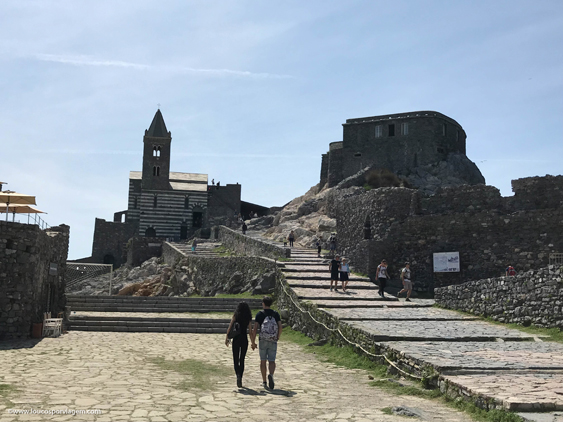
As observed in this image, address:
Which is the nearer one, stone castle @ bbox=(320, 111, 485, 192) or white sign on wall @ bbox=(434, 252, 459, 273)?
white sign on wall @ bbox=(434, 252, 459, 273)

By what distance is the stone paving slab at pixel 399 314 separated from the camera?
1539 centimetres

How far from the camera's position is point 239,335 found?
9.46m

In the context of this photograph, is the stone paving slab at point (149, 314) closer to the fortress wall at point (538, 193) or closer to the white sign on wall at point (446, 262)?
the white sign on wall at point (446, 262)

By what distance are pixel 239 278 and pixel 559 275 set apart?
14643 mm

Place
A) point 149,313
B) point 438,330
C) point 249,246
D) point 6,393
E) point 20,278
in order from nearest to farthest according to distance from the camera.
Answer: point 6,393, point 438,330, point 20,278, point 149,313, point 249,246

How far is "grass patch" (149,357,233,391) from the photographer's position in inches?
364


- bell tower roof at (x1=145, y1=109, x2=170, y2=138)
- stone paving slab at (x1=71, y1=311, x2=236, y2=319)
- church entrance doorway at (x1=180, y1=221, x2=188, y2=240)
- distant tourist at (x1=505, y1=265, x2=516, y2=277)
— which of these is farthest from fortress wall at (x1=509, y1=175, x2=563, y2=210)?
bell tower roof at (x1=145, y1=109, x2=170, y2=138)

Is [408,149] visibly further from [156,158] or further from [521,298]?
[521,298]

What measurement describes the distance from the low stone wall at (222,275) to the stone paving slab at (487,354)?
455 inches

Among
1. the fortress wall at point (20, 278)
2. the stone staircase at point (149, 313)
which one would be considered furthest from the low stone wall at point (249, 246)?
the fortress wall at point (20, 278)

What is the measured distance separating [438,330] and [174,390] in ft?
23.5

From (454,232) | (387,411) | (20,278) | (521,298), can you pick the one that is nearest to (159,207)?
(454,232)

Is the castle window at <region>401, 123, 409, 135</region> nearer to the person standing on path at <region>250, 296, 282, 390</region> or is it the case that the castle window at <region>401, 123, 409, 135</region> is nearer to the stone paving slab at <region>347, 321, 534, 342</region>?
the stone paving slab at <region>347, 321, 534, 342</region>

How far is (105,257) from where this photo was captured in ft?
194
